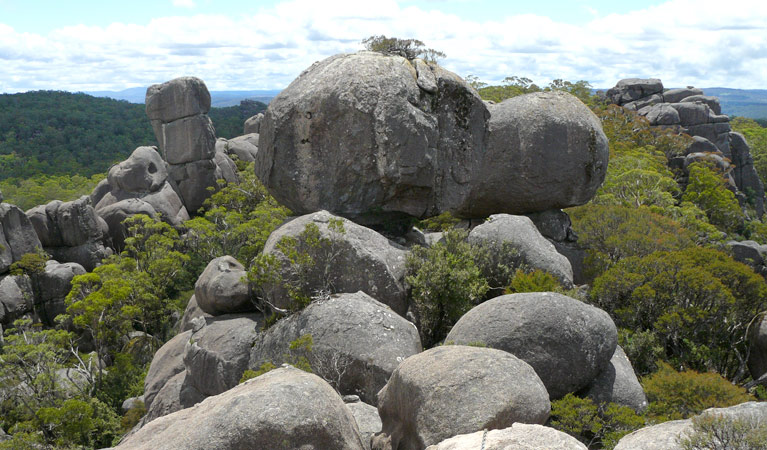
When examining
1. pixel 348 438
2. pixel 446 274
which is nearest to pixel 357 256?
pixel 446 274

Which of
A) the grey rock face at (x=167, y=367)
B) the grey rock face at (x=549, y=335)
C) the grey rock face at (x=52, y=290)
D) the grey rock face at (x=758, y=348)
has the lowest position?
the grey rock face at (x=52, y=290)

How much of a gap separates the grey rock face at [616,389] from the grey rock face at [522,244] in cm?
444

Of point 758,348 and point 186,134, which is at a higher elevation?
point 186,134

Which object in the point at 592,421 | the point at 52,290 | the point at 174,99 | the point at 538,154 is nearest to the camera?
the point at 592,421

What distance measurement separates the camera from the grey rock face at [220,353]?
49.6 feet

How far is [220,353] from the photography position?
50.2 feet

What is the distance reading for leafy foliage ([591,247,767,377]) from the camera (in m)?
17.2

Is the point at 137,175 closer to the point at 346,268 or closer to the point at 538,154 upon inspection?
the point at 538,154

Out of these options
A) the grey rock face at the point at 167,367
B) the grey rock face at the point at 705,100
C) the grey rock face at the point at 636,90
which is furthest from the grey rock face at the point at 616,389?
the grey rock face at the point at 705,100

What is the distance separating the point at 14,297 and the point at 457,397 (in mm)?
31392

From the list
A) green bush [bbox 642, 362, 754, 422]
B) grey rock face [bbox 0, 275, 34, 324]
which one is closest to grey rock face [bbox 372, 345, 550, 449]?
green bush [bbox 642, 362, 754, 422]

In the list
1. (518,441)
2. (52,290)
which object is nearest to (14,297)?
(52,290)

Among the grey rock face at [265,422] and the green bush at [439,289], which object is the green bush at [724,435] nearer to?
the grey rock face at [265,422]

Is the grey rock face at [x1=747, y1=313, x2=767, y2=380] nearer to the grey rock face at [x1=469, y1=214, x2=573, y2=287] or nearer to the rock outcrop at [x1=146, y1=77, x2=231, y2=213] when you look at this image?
the grey rock face at [x1=469, y1=214, x2=573, y2=287]
